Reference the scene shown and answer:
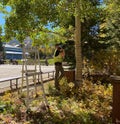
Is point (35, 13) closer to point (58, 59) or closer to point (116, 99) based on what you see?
point (116, 99)

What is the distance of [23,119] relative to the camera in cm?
812

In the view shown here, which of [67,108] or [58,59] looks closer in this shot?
[67,108]

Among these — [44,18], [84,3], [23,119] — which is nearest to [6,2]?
[44,18]

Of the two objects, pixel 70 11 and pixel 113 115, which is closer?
pixel 113 115

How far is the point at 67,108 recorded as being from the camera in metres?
9.21

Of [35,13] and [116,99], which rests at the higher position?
[35,13]

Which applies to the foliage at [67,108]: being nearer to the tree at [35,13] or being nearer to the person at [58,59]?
the person at [58,59]

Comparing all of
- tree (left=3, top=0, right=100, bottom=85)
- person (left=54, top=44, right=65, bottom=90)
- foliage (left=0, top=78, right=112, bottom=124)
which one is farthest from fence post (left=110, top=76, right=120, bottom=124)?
person (left=54, top=44, right=65, bottom=90)

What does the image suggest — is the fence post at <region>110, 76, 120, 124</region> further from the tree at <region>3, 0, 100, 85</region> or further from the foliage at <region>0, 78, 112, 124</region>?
the tree at <region>3, 0, 100, 85</region>

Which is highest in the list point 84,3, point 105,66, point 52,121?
point 84,3

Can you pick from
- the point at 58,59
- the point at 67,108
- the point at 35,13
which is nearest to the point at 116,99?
the point at 67,108

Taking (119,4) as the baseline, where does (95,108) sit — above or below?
below

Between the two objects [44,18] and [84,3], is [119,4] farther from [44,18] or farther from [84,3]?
[44,18]

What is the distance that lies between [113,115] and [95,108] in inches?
59.8
